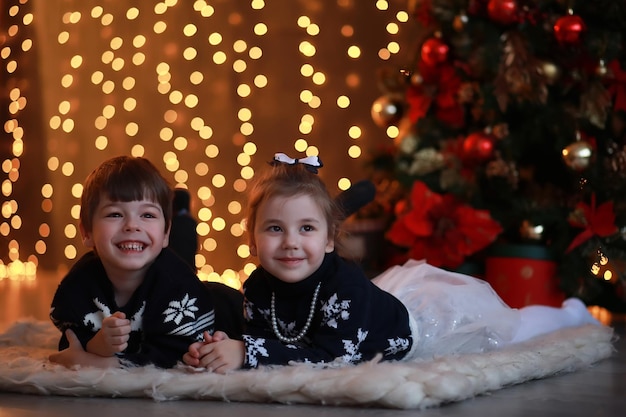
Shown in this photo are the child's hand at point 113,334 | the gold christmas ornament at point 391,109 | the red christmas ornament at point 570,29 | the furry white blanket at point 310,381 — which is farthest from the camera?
the gold christmas ornament at point 391,109

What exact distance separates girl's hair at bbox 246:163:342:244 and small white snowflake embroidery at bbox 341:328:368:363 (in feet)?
0.57

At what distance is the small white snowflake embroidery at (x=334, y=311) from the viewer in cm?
141

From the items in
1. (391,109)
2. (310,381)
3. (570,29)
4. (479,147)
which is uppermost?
(570,29)

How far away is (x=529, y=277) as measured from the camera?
240 centimetres

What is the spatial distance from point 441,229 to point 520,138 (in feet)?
1.11

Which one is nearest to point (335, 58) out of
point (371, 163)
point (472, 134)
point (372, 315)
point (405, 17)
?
point (405, 17)

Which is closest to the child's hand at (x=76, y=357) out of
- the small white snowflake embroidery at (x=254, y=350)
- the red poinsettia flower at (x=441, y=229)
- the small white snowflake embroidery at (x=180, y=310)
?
the small white snowflake embroidery at (x=180, y=310)

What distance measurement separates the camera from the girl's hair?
1.45m

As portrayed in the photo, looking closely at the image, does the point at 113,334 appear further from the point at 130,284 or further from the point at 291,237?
the point at 291,237

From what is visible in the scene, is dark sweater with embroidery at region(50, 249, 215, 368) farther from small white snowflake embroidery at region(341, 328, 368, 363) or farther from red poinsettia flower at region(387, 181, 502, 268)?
red poinsettia flower at region(387, 181, 502, 268)

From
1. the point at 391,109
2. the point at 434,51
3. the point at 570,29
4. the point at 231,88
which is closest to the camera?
the point at 570,29

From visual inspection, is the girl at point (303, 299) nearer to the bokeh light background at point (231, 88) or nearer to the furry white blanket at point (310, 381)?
the furry white blanket at point (310, 381)

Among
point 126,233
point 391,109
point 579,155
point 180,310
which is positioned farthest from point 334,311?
point 391,109

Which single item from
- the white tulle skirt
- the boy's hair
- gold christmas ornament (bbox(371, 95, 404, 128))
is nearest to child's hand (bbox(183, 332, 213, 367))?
the boy's hair
